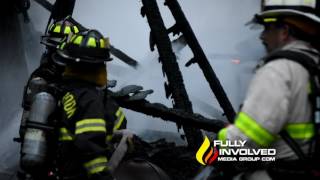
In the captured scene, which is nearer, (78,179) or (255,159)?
(255,159)

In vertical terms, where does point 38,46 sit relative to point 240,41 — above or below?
above

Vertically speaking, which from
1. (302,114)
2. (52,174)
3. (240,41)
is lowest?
(240,41)

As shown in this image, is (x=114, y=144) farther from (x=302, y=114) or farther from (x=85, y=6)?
(x=85, y=6)

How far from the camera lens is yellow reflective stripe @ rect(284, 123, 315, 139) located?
105 inches

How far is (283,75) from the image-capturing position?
2578 millimetres

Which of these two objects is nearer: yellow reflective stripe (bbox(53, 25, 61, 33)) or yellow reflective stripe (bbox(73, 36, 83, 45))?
yellow reflective stripe (bbox(73, 36, 83, 45))

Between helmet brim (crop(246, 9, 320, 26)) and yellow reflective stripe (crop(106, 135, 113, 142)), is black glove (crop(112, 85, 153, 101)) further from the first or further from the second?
helmet brim (crop(246, 9, 320, 26))

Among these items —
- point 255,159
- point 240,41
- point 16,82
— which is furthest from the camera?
point 240,41

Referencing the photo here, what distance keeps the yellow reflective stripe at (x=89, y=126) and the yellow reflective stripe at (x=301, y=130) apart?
3.84 feet

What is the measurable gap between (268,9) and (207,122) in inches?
137

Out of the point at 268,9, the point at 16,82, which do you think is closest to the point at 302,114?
the point at 268,9
